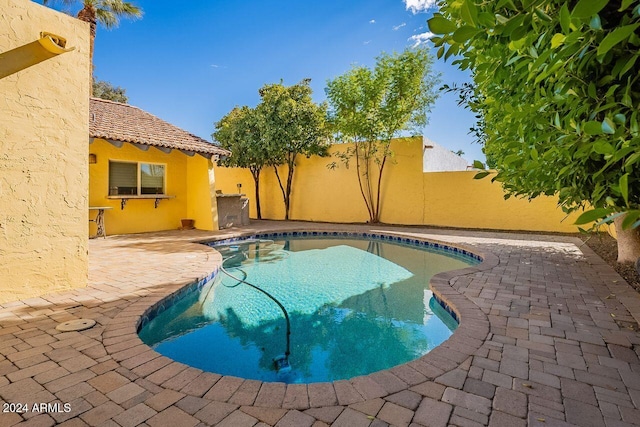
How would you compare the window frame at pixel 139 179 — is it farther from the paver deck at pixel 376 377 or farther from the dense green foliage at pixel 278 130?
the paver deck at pixel 376 377

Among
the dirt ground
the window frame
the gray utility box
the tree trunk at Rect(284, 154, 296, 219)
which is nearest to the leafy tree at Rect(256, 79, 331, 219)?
the tree trunk at Rect(284, 154, 296, 219)

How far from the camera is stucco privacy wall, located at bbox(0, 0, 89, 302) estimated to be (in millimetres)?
4289

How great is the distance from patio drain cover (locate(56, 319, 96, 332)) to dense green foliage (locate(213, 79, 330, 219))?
1260 cm

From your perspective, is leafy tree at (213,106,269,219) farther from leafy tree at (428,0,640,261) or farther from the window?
leafy tree at (428,0,640,261)

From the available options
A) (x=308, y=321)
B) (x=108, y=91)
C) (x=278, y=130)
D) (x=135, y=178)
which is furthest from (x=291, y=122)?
(x=108, y=91)

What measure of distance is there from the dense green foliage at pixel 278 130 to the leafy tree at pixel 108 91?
1921cm

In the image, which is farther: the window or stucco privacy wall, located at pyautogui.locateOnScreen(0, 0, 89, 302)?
the window

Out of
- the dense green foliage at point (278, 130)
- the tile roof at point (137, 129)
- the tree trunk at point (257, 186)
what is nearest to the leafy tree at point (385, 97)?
the dense green foliage at point (278, 130)

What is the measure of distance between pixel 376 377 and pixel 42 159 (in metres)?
5.33

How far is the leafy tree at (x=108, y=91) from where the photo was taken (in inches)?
1128

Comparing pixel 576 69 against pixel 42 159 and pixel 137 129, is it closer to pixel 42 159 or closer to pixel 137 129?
pixel 42 159

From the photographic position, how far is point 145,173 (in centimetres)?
1225

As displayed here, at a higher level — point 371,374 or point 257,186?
point 257,186

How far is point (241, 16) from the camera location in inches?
546
